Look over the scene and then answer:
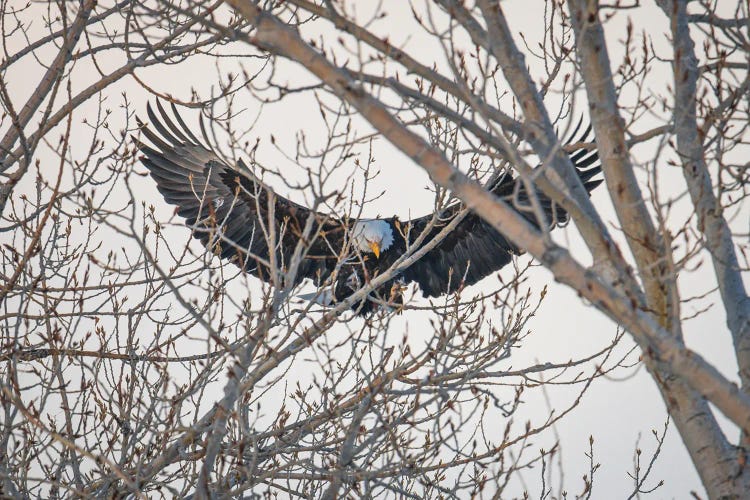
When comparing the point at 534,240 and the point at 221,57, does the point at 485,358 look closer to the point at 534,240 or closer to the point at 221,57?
the point at 534,240

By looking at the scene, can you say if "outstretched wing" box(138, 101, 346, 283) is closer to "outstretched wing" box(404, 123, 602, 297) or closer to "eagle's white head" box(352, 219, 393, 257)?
"eagle's white head" box(352, 219, 393, 257)

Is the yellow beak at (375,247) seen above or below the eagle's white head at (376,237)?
below

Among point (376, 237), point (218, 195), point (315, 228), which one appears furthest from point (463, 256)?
point (218, 195)

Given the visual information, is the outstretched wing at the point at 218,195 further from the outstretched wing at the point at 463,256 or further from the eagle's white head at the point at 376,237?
the outstretched wing at the point at 463,256

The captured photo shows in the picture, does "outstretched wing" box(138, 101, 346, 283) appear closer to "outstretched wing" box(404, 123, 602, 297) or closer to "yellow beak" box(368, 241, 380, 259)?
"yellow beak" box(368, 241, 380, 259)

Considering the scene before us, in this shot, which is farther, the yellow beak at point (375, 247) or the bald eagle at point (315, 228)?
the yellow beak at point (375, 247)

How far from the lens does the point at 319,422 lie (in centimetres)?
399

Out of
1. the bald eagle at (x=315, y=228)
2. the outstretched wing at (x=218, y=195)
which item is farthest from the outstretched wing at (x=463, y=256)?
the outstretched wing at (x=218, y=195)

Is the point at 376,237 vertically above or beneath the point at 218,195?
beneath

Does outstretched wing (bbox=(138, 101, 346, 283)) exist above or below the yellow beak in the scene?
above

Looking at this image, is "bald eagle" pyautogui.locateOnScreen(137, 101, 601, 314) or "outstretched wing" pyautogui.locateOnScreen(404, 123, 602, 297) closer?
"bald eagle" pyautogui.locateOnScreen(137, 101, 601, 314)

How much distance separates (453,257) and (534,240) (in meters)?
5.58

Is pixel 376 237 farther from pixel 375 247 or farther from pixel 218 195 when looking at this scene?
pixel 218 195

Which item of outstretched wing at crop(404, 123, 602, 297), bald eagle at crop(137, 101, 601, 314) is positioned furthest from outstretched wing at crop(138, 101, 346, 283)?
outstretched wing at crop(404, 123, 602, 297)
